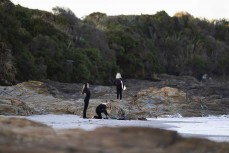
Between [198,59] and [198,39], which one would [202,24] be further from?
[198,59]

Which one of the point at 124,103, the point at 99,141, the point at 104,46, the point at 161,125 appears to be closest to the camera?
the point at 99,141

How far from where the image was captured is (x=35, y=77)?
3928 cm

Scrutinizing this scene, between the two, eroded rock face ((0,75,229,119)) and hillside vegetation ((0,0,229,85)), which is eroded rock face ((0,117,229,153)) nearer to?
eroded rock face ((0,75,229,119))

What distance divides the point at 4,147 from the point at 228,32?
3875 inches

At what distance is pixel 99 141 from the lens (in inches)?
216

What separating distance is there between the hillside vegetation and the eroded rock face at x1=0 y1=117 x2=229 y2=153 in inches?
1123

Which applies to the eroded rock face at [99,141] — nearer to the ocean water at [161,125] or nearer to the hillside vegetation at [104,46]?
the ocean water at [161,125]

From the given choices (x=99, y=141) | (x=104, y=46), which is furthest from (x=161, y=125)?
(x=104, y=46)

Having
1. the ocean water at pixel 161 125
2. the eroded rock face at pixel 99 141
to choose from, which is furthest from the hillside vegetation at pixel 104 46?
the eroded rock face at pixel 99 141

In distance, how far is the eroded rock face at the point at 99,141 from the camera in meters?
5.25

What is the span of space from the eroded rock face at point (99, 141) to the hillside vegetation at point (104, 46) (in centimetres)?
2852

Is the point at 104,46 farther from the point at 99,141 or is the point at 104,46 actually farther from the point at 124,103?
the point at 99,141

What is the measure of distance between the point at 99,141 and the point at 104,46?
5477 cm

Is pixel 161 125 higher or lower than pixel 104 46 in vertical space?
lower
